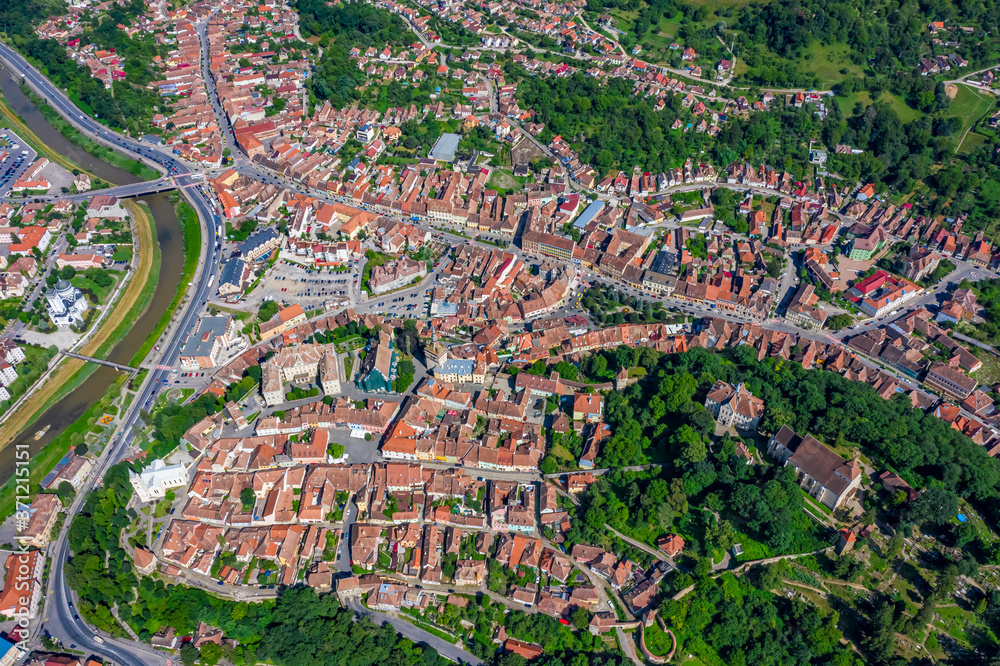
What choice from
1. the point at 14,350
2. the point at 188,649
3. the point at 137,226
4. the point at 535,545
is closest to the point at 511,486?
the point at 535,545

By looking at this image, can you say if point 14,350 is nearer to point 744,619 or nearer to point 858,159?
point 744,619

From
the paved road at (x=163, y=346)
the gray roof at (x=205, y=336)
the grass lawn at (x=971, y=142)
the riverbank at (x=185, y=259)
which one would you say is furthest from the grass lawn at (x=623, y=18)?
the gray roof at (x=205, y=336)

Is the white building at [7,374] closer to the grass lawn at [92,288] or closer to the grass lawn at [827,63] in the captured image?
the grass lawn at [92,288]

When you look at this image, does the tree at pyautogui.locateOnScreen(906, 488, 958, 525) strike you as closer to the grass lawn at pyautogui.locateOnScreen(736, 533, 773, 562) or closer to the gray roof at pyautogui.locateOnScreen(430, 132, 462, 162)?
the grass lawn at pyautogui.locateOnScreen(736, 533, 773, 562)

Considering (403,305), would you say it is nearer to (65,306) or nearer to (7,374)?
(65,306)

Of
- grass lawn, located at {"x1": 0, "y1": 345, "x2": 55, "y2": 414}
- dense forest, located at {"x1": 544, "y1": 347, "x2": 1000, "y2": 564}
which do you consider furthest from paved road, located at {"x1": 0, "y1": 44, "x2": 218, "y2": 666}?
dense forest, located at {"x1": 544, "y1": 347, "x2": 1000, "y2": 564}

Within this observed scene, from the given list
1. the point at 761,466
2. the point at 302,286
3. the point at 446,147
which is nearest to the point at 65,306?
the point at 302,286
